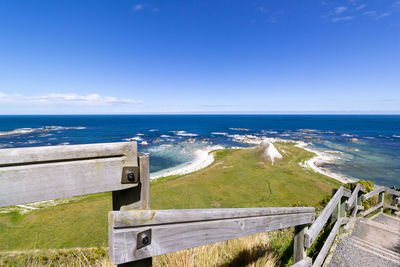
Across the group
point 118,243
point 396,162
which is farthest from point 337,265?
point 396,162

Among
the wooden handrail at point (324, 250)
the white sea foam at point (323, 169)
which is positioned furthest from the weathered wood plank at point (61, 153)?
the white sea foam at point (323, 169)

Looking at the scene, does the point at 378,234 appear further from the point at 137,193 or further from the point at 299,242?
the point at 137,193

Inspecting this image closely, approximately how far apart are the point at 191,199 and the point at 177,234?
45.8ft

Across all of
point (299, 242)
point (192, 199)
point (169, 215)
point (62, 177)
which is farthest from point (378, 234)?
point (192, 199)

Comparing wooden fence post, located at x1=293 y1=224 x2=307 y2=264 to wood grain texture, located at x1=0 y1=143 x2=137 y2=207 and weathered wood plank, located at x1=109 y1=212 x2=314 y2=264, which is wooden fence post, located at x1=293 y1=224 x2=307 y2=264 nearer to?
weathered wood plank, located at x1=109 y1=212 x2=314 y2=264

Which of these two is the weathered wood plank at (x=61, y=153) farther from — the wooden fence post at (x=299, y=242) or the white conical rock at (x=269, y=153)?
the white conical rock at (x=269, y=153)

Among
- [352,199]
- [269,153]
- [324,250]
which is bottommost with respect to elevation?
[269,153]

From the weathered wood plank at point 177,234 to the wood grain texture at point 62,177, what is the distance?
1.17 feet

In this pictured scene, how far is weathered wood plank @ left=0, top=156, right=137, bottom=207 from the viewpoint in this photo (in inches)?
39.2

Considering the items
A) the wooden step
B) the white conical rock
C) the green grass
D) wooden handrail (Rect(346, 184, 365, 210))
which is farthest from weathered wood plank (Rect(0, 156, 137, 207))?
the white conical rock

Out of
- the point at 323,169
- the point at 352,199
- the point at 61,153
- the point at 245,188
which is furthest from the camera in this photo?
the point at 323,169

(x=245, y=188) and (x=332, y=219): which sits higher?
(x=332, y=219)

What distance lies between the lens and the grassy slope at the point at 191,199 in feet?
31.5

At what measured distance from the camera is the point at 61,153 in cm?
107
